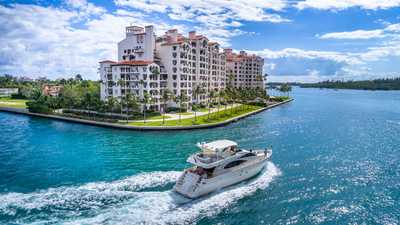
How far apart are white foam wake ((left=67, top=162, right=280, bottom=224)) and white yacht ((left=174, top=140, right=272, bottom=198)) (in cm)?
91

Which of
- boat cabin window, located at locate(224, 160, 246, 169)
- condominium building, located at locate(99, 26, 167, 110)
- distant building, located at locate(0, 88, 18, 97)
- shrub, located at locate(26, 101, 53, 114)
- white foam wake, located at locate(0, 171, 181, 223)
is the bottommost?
white foam wake, located at locate(0, 171, 181, 223)

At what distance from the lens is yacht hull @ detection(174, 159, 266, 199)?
29.8 meters

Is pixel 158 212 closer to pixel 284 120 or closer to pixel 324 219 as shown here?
pixel 324 219

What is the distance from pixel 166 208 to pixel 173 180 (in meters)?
6.87

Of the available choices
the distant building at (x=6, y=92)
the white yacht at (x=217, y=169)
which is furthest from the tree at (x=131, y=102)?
the distant building at (x=6, y=92)

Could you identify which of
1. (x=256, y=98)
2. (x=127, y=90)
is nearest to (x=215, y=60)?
(x=256, y=98)

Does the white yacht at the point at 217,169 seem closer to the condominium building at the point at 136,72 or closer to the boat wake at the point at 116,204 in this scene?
the boat wake at the point at 116,204

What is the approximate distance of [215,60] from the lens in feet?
412

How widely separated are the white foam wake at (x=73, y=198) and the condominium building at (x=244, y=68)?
13453cm

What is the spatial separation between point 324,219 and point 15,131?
216 feet

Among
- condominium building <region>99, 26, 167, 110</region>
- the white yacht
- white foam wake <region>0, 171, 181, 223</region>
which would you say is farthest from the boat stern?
condominium building <region>99, 26, 167, 110</region>

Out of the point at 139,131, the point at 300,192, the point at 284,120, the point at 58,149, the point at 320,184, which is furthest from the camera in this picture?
the point at 284,120

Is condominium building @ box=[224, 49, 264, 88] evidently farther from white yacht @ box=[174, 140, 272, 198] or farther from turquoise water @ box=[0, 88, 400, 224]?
white yacht @ box=[174, 140, 272, 198]

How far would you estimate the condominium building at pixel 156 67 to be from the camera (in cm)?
8488
